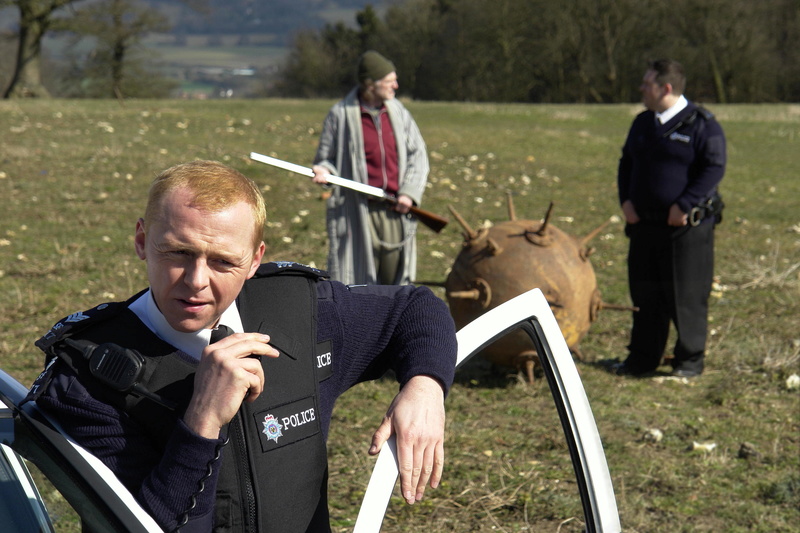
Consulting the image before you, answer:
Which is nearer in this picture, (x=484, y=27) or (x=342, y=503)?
(x=342, y=503)

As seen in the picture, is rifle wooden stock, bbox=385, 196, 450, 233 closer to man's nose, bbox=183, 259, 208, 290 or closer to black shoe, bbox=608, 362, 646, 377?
black shoe, bbox=608, 362, 646, 377

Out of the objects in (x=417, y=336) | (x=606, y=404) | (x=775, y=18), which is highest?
(x=775, y=18)

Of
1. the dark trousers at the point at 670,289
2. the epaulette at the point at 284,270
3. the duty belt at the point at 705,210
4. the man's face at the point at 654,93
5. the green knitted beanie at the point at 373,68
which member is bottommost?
the dark trousers at the point at 670,289

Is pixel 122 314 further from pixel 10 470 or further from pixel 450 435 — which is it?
pixel 450 435

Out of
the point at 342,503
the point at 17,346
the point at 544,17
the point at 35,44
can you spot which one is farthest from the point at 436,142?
the point at 544,17

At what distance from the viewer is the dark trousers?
6.15 metres

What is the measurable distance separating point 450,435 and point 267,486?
11.2ft

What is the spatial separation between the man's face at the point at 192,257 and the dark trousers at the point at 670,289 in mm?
4705

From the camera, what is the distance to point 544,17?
4981cm

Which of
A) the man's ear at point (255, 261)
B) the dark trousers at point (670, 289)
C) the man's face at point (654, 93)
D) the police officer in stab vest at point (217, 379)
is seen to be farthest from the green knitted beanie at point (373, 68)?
the man's ear at point (255, 261)

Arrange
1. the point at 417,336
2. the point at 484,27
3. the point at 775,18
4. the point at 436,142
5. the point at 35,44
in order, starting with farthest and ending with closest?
the point at 484,27
the point at 775,18
the point at 35,44
the point at 436,142
the point at 417,336

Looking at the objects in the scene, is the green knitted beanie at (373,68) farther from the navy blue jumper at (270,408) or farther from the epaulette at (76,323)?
the epaulette at (76,323)

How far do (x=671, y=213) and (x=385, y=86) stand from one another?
2106mm

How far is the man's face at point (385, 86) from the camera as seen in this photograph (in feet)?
20.9
